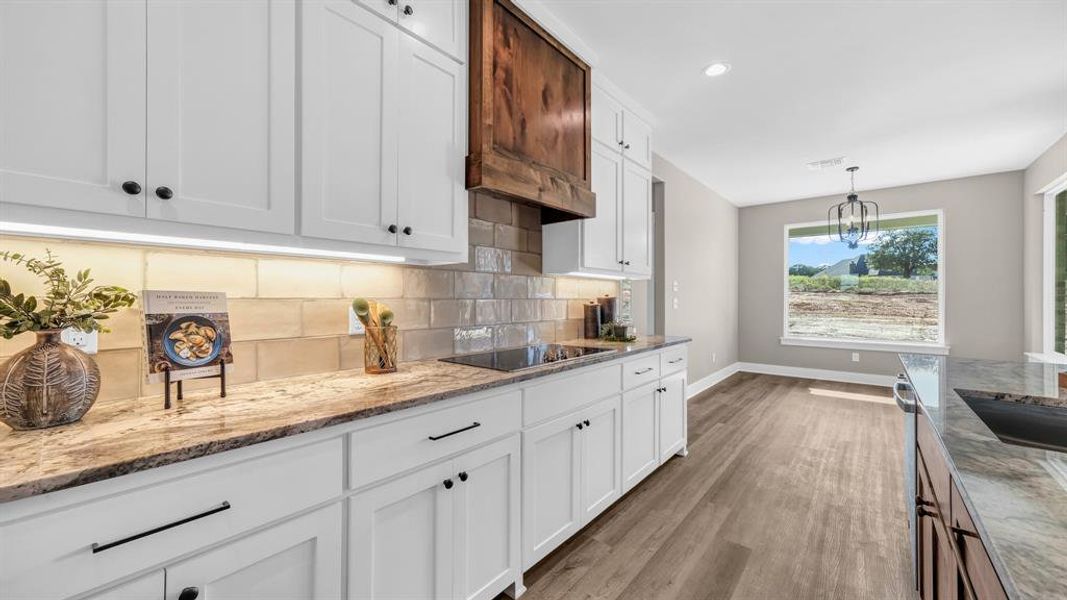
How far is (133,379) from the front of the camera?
4.03 ft

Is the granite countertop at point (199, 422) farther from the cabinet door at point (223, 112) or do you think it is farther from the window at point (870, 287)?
the window at point (870, 287)

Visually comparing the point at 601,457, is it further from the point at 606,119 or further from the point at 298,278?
the point at 606,119

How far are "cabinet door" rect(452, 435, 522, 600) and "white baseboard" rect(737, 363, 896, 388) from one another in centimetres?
583

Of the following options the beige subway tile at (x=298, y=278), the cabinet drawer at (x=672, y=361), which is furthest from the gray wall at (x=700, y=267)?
the beige subway tile at (x=298, y=278)

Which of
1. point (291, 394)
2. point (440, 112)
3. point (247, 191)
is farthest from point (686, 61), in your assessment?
point (291, 394)

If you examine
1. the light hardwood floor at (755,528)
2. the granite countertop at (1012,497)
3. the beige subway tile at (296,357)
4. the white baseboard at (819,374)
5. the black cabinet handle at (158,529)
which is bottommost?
the light hardwood floor at (755,528)

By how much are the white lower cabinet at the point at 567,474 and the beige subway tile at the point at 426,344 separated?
65 centimetres

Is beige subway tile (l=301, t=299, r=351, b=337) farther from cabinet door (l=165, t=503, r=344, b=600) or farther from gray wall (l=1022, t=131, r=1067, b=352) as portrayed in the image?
gray wall (l=1022, t=131, r=1067, b=352)

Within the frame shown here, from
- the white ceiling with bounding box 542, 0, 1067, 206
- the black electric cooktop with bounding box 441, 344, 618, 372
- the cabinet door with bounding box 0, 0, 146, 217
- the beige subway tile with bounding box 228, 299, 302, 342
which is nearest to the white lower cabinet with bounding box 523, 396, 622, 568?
the black electric cooktop with bounding box 441, 344, 618, 372

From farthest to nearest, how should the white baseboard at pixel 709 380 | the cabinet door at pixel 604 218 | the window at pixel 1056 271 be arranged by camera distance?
the white baseboard at pixel 709 380 → the window at pixel 1056 271 → the cabinet door at pixel 604 218

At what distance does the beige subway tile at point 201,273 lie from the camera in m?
1.28

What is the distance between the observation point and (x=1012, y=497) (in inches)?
25.0

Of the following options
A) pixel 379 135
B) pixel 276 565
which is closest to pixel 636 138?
pixel 379 135

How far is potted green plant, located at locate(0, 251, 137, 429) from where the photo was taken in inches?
35.7
